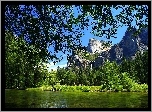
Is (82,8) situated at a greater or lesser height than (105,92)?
greater

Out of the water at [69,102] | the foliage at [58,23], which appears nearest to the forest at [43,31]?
the foliage at [58,23]

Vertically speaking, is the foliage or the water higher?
the foliage

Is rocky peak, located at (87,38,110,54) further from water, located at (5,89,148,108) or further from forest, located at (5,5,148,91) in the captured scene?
water, located at (5,89,148,108)

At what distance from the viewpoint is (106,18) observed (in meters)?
4.37

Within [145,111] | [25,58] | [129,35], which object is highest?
[129,35]

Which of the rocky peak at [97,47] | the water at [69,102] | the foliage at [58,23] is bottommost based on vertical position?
the water at [69,102]

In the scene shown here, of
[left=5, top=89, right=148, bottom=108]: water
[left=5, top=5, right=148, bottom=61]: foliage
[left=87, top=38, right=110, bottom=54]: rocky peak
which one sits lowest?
[left=5, top=89, right=148, bottom=108]: water

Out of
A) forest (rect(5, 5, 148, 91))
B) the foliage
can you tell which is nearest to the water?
forest (rect(5, 5, 148, 91))

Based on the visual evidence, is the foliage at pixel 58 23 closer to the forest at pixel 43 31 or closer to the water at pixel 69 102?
the forest at pixel 43 31

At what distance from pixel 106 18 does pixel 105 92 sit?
4112 millimetres

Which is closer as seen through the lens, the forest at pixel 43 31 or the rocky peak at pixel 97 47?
the forest at pixel 43 31

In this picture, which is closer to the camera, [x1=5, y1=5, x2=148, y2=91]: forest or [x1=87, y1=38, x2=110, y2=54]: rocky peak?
[x1=5, y1=5, x2=148, y2=91]: forest
